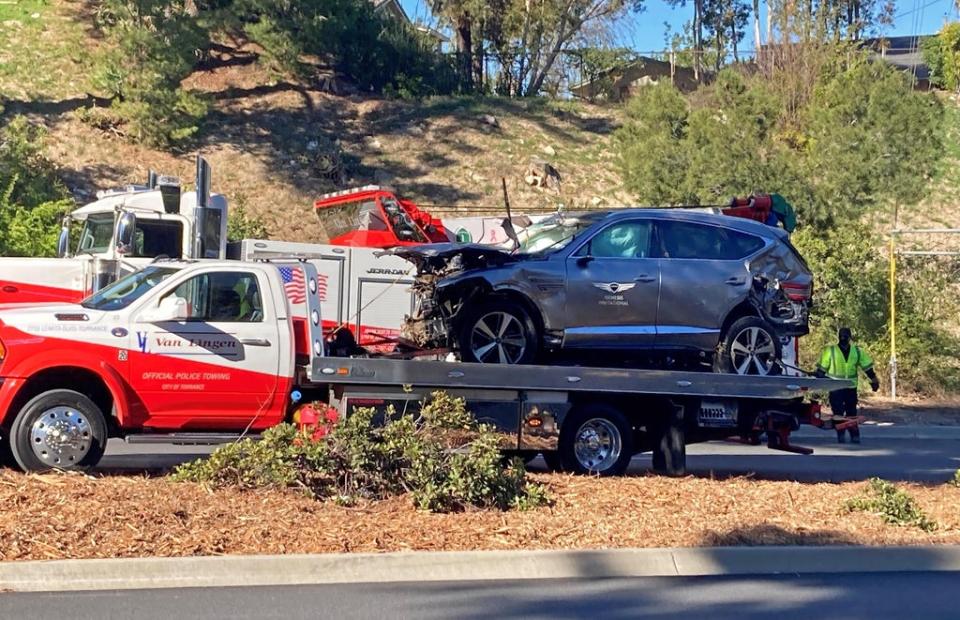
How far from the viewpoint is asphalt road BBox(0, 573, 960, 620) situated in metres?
7.01

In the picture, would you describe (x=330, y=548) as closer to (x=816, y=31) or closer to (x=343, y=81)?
(x=816, y=31)

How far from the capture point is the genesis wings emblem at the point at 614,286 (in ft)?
38.5

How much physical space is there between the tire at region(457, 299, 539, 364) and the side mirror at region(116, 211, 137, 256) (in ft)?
18.1

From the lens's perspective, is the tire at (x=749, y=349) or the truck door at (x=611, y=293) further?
the tire at (x=749, y=349)

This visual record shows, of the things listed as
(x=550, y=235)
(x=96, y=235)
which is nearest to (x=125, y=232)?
(x=96, y=235)

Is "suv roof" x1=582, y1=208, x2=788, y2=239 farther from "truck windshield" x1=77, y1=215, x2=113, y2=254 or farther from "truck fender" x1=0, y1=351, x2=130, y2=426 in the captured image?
"truck windshield" x1=77, y1=215, x2=113, y2=254

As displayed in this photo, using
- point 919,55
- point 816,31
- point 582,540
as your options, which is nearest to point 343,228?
point 582,540

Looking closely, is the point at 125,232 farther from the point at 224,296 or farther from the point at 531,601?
the point at 531,601

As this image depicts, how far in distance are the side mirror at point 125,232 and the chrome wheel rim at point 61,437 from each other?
4.99 m

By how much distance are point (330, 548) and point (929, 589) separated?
13.6ft

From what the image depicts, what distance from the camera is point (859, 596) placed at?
312 inches

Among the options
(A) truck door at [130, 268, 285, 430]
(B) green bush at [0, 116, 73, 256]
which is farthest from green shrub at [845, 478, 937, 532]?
(B) green bush at [0, 116, 73, 256]

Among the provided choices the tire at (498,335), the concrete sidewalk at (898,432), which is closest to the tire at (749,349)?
the tire at (498,335)

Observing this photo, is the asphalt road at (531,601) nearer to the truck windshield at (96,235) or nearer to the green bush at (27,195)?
the truck windshield at (96,235)
